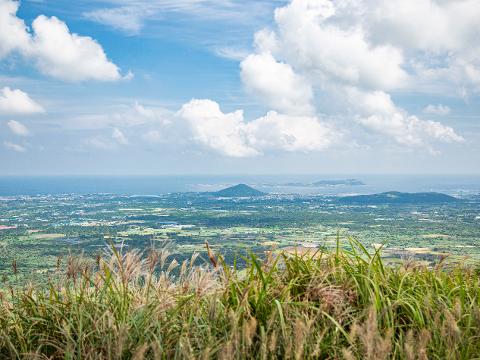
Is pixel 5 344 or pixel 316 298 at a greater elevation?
pixel 316 298

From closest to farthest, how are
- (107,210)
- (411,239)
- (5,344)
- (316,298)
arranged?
(5,344) → (316,298) → (411,239) → (107,210)

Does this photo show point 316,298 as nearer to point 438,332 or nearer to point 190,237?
point 438,332

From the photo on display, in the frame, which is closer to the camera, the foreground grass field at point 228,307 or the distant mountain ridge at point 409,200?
the foreground grass field at point 228,307

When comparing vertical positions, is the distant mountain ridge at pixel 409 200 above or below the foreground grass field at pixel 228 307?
below

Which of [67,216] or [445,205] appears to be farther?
[445,205]

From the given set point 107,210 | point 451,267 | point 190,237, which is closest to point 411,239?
point 190,237

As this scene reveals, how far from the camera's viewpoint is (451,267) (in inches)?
276

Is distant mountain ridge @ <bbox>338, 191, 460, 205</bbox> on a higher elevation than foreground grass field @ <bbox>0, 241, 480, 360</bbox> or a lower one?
lower

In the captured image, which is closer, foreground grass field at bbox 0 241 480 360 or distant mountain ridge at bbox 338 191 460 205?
foreground grass field at bbox 0 241 480 360

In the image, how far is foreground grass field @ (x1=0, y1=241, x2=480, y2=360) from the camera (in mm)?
4125

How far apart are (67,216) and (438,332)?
149 meters

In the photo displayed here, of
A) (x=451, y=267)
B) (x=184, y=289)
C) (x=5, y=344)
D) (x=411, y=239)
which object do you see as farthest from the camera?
(x=411, y=239)

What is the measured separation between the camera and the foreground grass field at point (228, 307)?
412 cm

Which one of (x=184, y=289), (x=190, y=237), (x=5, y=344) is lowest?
(x=190, y=237)
